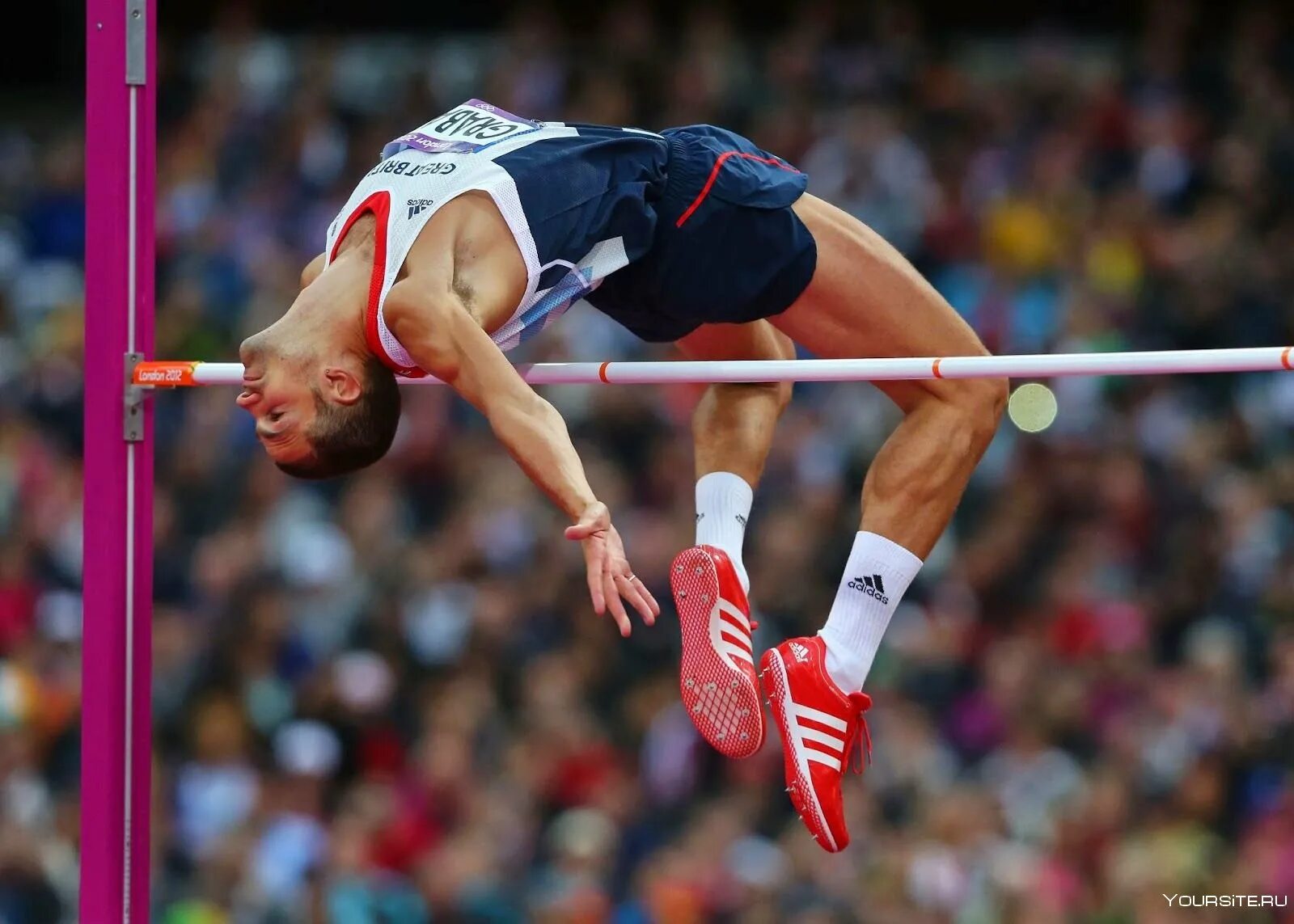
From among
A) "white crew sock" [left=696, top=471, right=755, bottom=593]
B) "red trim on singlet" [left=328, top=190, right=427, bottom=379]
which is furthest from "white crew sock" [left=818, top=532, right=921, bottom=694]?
"red trim on singlet" [left=328, top=190, right=427, bottom=379]

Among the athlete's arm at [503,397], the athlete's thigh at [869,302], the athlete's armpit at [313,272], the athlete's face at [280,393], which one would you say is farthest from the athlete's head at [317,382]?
the athlete's thigh at [869,302]

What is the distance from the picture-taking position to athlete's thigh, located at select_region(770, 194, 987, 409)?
12.8ft

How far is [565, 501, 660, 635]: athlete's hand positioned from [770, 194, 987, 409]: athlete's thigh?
92 cm

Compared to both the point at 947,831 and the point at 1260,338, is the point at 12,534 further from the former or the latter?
the point at 1260,338

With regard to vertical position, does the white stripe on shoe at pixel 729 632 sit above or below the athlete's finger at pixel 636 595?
below

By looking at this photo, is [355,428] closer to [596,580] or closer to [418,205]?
[418,205]

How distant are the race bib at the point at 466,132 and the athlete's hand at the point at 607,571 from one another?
3.03 feet

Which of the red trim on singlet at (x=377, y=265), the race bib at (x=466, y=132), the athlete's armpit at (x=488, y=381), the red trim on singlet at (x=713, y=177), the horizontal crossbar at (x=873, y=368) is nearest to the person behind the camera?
the athlete's armpit at (x=488, y=381)

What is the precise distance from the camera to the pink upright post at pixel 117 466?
13.0 ft

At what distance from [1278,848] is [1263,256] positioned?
8.91ft

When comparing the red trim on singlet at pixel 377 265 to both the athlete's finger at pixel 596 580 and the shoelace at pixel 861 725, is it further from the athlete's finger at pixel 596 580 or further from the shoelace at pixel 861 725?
the shoelace at pixel 861 725

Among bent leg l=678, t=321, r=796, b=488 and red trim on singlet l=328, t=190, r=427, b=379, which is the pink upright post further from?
bent leg l=678, t=321, r=796, b=488

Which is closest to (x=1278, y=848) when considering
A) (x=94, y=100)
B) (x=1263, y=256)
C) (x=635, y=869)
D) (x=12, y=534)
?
(x=635, y=869)

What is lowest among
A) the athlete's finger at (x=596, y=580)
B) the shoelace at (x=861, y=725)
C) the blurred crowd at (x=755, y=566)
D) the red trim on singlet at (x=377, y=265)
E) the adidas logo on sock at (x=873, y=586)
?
the blurred crowd at (x=755, y=566)
